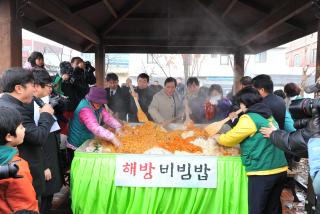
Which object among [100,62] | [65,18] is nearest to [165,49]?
[100,62]

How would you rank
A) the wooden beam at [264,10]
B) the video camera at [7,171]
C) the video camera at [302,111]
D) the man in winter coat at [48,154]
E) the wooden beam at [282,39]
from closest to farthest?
1. the video camera at [7,171]
2. the video camera at [302,111]
3. the man in winter coat at [48,154]
4. the wooden beam at [282,39]
5. the wooden beam at [264,10]

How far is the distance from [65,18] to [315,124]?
13.7 ft

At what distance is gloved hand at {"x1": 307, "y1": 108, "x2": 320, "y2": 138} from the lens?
1.81 metres

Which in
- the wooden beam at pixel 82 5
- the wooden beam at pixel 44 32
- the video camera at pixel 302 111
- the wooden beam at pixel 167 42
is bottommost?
the video camera at pixel 302 111

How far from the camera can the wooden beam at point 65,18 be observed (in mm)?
3875

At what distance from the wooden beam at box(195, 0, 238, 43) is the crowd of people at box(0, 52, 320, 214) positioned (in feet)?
7.41

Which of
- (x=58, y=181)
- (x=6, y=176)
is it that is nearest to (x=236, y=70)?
(x=58, y=181)

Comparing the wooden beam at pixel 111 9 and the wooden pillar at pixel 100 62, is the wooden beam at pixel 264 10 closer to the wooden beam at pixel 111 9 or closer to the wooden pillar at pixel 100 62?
the wooden beam at pixel 111 9

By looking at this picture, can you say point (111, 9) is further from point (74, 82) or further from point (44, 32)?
point (74, 82)

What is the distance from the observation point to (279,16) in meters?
5.00

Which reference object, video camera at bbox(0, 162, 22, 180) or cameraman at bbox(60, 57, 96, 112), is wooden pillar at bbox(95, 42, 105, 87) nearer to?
cameraman at bbox(60, 57, 96, 112)

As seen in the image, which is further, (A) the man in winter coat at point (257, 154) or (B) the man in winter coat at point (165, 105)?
(B) the man in winter coat at point (165, 105)

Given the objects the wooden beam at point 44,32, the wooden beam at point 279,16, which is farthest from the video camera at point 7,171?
the wooden beam at point 279,16

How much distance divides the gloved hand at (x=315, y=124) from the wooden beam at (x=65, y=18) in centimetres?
300
